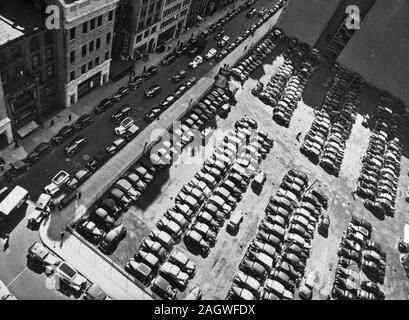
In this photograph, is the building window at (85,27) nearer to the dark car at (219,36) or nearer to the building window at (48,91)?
the building window at (48,91)

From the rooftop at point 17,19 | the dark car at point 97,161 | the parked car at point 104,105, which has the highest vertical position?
the rooftop at point 17,19

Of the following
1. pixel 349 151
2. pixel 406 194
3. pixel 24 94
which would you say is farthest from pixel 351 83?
pixel 24 94

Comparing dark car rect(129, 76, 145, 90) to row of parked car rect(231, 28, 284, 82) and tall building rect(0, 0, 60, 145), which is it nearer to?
tall building rect(0, 0, 60, 145)

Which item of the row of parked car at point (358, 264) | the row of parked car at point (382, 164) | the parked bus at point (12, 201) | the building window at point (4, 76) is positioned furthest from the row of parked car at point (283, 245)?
the building window at point (4, 76)

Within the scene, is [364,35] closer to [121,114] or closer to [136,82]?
[136,82]

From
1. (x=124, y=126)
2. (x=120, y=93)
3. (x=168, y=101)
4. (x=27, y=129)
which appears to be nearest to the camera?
(x=27, y=129)

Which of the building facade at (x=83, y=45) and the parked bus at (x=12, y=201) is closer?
the parked bus at (x=12, y=201)

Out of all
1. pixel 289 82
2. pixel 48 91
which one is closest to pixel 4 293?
pixel 48 91
